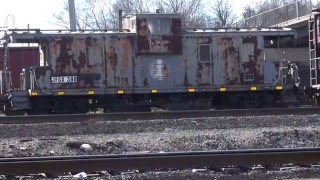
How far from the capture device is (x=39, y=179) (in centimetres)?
814

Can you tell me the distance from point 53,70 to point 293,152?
48.8 feet

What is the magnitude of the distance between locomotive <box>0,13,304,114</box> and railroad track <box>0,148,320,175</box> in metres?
13.4

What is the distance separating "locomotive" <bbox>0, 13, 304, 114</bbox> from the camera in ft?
72.6

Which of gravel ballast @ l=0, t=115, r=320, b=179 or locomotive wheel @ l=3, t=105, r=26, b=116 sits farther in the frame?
locomotive wheel @ l=3, t=105, r=26, b=116

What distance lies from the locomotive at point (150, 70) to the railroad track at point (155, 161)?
13.4 m

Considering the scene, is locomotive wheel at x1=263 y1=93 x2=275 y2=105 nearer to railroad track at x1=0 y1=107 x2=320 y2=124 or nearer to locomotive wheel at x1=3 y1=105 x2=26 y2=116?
railroad track at x1=0 y1=107 x2=320 y2=124

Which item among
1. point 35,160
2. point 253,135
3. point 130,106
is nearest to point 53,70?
point 130,106

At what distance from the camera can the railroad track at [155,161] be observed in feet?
27.4

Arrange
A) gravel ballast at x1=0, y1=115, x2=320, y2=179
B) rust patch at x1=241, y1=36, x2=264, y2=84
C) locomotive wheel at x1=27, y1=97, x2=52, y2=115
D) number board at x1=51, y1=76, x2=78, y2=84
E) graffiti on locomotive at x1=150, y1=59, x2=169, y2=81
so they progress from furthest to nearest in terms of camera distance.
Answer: rust patch at x1=241, y1=36, x2=264, y2=84
graffiti on locomotive at x1=150, y1=59, x2=169, y2=81
number board at x1=51, y1=76, x2=78, y2=84
locomotive wheel at x1=27, y1=97, x2=52, y2=115
gravel ballast at x1=0, y1=115, x2=320, y2=179

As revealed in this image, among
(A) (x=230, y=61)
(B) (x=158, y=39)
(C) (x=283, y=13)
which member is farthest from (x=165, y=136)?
(C) (x=283, y=13)

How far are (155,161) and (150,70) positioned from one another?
14585mm

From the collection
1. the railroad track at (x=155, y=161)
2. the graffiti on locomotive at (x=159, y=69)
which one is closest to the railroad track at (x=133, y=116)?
the graffiti on locomotive at (x=159, y=69)

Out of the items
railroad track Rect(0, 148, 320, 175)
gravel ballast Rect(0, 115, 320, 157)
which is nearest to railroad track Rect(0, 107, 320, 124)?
gravel ballast Rect(0, 115, 320, 157)

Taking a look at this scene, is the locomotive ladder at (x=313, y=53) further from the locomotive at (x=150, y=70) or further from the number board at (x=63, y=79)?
the number board at (x=63, y=79)
